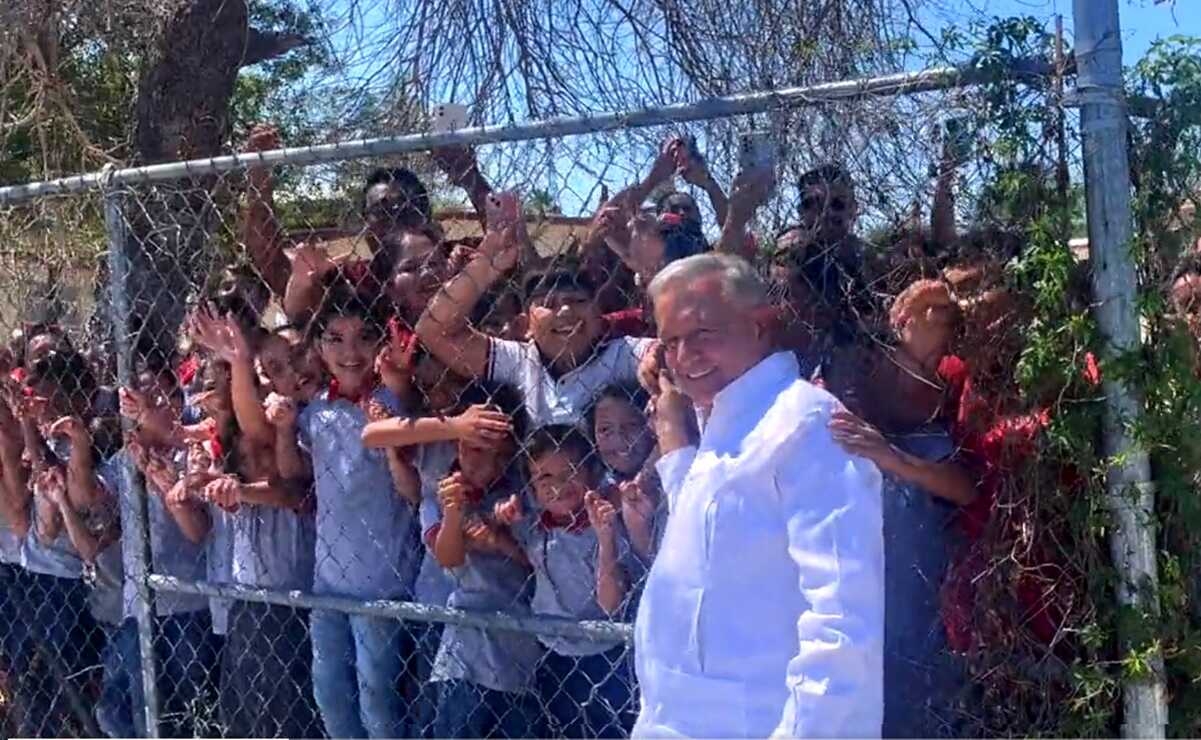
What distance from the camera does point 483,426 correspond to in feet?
11.2

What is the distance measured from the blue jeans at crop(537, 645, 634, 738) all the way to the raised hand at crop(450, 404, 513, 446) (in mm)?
562

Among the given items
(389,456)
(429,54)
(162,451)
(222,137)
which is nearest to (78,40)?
(222,137)

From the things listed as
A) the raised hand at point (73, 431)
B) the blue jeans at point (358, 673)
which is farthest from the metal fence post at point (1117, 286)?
the raised hand at point (73, 431)

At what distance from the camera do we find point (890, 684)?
2.91 m

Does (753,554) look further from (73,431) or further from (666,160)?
(73,431)

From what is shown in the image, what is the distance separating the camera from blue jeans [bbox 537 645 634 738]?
3.39 meters

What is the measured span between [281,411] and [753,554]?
1906 millimetres

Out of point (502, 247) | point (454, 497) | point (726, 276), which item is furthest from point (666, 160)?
point (454, 497)

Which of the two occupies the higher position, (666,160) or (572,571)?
(666,160)

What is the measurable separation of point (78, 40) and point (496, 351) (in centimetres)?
426

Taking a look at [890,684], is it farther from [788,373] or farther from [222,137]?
[222,137]

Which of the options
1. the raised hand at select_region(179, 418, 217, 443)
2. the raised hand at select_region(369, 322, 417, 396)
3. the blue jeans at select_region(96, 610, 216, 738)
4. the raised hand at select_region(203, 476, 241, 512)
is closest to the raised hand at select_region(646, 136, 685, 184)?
the raised hand at select_region(369, 322, 417, 396)

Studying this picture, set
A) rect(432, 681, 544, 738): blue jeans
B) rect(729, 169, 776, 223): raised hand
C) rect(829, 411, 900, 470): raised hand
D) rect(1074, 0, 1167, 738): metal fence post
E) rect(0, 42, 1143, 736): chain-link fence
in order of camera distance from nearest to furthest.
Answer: rect(829, 411, 900, 470): raised hand, rect(1074, 0, 1167, 738): metal fence post, rect(0, 42, 1143, 736): chain-link fence, rect(729, 169, 776, 223): raised hand, rect(432, 681, 544, 738): blue jeans

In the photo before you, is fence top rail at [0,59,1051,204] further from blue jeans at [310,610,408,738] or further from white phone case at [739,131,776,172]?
blue jeans at [310,610,408,738]
